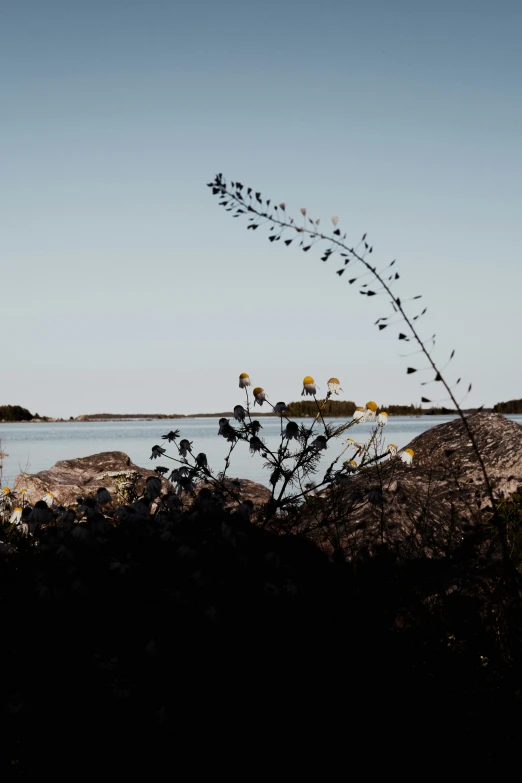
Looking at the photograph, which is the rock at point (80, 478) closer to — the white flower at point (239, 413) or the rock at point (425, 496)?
the rock at point (425, 496)

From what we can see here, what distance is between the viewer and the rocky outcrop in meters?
10.3

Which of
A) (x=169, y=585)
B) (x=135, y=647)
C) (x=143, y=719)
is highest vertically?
(x=169, y=585)

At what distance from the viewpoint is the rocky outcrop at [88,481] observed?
33.9ft

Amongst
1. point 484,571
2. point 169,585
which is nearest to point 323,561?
point 484,571

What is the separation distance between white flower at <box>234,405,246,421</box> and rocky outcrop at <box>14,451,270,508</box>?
4.52 meters

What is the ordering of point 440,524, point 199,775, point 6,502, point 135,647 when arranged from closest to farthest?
point 199,775, point 135,647, point 440,524, point 6,502

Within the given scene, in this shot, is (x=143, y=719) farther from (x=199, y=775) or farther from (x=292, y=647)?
(x=292, y=647)

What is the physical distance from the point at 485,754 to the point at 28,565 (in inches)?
125

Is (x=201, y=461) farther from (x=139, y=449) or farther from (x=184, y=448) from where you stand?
(x=139, y=449)

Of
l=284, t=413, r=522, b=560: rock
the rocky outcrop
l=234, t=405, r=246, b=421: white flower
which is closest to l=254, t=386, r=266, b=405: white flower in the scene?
l=234, t=405, r=246, b=421: white flower

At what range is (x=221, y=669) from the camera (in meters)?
3.23

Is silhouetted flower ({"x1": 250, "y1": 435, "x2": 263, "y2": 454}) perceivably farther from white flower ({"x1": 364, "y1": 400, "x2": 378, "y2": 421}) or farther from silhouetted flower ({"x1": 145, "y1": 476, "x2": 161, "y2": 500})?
white flower ({"x1": 364, "y1": 400, "x2": 378, "y2": 421})

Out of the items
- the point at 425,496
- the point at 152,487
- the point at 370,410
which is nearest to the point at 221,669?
the point at 152,487

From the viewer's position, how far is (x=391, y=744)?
3.48m
